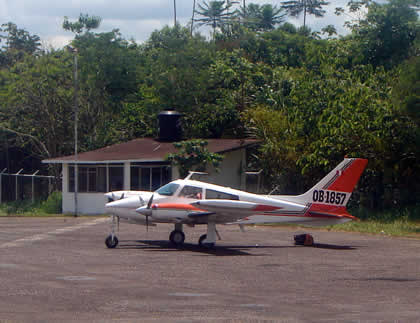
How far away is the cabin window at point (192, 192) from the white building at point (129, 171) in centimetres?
1476

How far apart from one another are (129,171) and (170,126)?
506 centimetres

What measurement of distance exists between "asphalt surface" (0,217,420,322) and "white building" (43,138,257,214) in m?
12.3

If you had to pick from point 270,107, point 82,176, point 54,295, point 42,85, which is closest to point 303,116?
point 270,107

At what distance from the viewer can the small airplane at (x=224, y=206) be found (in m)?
19.2

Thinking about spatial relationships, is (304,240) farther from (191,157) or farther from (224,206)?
(191,157)

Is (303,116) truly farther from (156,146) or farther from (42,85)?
(42,85)

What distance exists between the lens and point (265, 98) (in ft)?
129

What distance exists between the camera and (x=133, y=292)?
1174 cm

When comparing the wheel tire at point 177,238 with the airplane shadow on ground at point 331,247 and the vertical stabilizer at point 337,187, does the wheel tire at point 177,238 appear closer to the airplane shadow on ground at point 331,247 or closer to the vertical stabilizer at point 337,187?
the vertical stabilizer at point 337,187

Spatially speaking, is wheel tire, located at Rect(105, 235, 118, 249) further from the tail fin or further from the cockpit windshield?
the tail fin

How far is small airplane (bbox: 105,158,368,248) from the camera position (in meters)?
19.2

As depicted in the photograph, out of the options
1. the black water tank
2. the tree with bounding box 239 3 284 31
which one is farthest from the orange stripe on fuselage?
the tree with bounding box 239 3 284 31

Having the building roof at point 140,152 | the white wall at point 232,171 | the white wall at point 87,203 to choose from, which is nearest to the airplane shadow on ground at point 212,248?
the building roof at point 140,152

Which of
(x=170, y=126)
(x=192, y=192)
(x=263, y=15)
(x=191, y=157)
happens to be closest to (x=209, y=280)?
(x=192, y=192)
